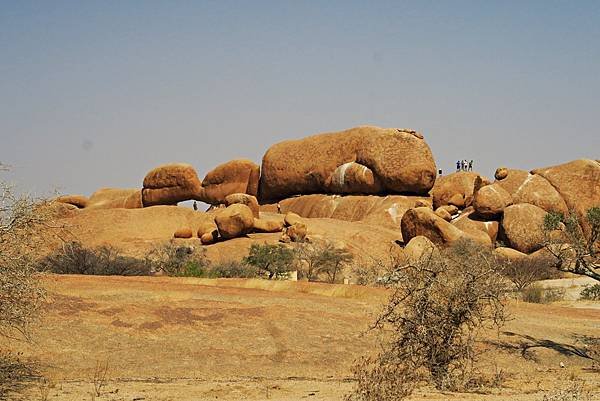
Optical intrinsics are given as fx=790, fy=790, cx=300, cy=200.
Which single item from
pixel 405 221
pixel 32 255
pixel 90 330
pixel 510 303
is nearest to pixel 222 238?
pixel 405 221

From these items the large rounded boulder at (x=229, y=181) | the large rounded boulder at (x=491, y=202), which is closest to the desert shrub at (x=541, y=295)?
the large rounded boulder at (x=491, y=202)

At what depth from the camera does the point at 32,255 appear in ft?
37.2

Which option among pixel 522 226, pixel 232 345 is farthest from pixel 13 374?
pixel 522 226

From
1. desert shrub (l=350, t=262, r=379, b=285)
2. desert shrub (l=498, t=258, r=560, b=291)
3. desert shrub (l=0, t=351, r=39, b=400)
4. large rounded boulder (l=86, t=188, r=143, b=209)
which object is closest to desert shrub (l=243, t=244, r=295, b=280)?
desert shrub (l=350, t=262, r=379, b=285)

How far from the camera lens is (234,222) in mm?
40062

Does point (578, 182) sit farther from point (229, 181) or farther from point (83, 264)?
point (83, 264)

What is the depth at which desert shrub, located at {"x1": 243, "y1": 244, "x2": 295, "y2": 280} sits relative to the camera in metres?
31.7

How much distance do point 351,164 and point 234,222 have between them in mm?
13034

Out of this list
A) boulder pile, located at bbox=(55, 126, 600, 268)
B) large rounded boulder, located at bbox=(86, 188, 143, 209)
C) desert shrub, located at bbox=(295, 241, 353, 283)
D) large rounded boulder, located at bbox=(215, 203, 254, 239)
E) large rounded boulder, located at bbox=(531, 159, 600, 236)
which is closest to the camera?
desert shrub, located at bbox=(295, 241, 353, 283)

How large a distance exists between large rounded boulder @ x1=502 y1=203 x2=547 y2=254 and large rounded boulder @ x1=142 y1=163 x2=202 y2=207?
70.2 feet

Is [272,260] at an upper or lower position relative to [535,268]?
upper

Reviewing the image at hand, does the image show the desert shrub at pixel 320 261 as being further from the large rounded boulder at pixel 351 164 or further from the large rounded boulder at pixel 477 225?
the large rounded boulder at pixel 351 164

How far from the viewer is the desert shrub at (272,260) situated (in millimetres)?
31688

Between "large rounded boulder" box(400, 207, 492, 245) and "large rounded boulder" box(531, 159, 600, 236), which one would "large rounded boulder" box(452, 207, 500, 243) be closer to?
"large rounded boulder" box(400, 207, 492, 245)
